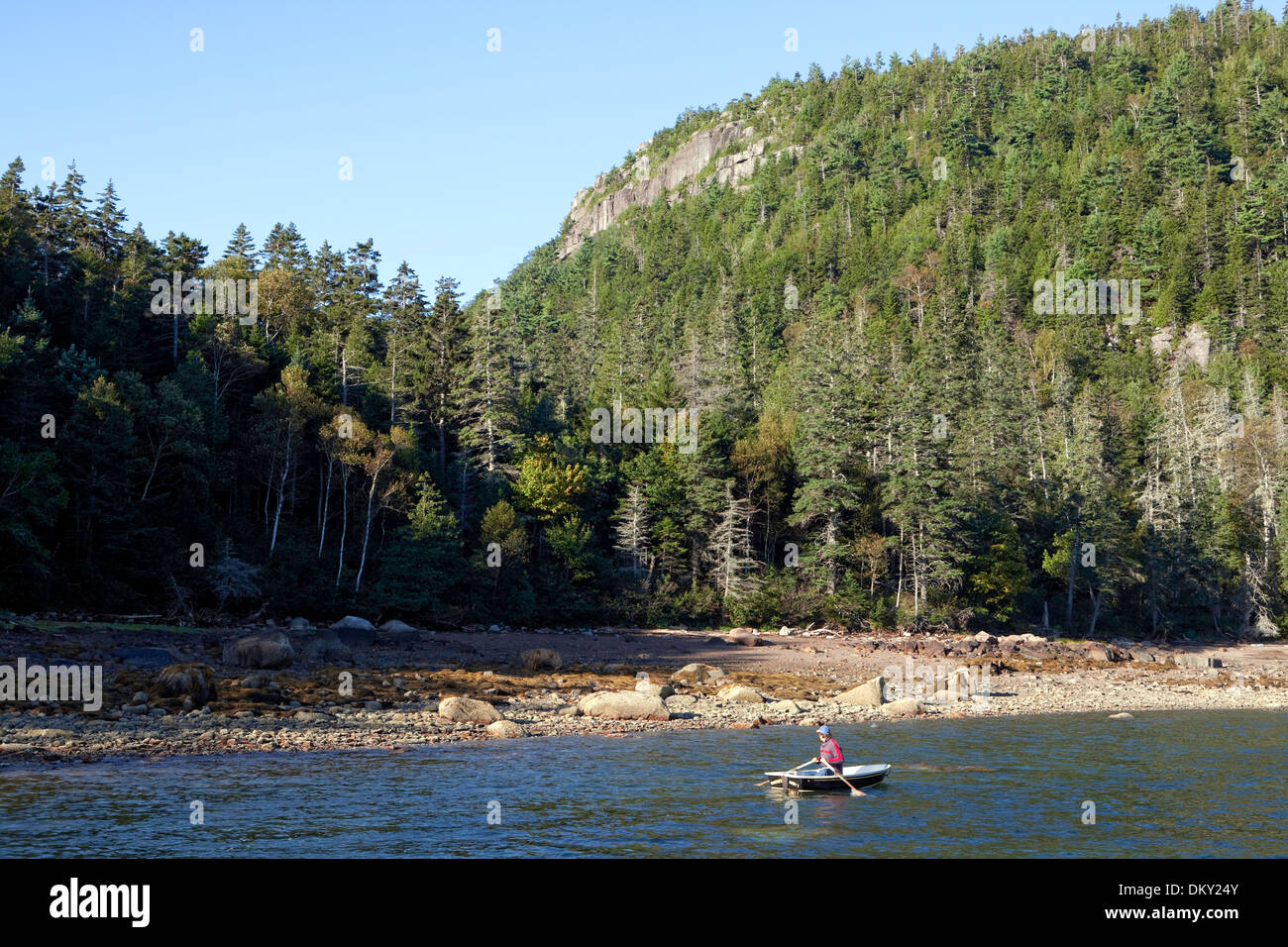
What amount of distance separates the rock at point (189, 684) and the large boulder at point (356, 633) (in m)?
14.2

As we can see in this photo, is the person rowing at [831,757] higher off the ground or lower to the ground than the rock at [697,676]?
higher

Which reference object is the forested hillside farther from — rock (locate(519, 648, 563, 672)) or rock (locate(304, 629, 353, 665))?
rock (locate(519, 648, 563, 672))

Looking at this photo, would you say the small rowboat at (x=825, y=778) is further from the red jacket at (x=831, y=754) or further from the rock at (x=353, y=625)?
the rock at (x=353, y=625)

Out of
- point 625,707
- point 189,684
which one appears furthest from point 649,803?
point 189,684

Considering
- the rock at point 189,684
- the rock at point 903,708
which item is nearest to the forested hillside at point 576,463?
the rock at point 189,684

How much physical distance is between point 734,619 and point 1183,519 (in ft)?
129

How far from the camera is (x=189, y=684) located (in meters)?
29.9

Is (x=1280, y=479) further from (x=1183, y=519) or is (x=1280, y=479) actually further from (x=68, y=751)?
(x=68, y=751)

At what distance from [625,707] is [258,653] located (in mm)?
14793

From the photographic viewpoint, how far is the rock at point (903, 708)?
36.5 meters

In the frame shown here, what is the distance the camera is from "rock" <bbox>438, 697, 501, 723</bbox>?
30.8 metres

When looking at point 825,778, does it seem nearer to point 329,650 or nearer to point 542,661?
point 542,661
